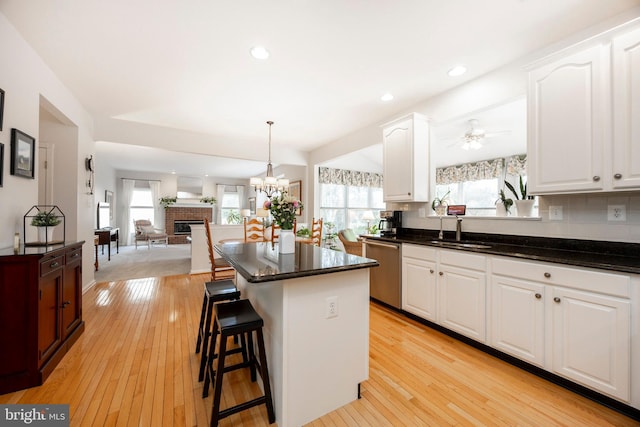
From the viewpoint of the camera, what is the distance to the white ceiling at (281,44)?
1.86 meters

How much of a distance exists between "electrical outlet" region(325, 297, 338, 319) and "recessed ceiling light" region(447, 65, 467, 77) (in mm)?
2610

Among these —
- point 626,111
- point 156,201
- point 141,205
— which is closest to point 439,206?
point 626,111

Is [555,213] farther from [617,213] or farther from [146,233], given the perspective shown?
[146,233]

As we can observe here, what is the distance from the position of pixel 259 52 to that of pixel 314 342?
2.46 metres

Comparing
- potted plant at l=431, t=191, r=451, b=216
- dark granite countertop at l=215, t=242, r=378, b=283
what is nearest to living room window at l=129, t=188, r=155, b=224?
dark granite countertop at l=215, t=242, r=378, b=283

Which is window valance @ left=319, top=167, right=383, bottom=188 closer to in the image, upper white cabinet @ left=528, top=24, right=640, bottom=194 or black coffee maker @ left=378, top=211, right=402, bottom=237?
black coffee maker @ left=378, top=211, right=402, bottom=237

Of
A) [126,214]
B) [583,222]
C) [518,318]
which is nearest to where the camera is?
[518,318]

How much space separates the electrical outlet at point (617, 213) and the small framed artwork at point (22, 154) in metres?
4.65

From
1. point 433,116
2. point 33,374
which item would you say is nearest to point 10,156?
point 33,374

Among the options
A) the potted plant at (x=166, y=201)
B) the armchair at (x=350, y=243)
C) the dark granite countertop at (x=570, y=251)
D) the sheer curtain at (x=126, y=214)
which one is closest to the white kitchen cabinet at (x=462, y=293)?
the dark granite countertop at (x=570, y=251)

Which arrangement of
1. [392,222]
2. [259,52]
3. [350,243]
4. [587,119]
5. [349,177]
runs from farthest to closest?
[349,177] → [350,243] → [392,222] → [259,52] → [587,119]

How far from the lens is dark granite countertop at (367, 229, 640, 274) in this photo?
63.6 inches

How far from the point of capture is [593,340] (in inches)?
62.5

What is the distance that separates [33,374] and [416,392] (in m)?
2.60
